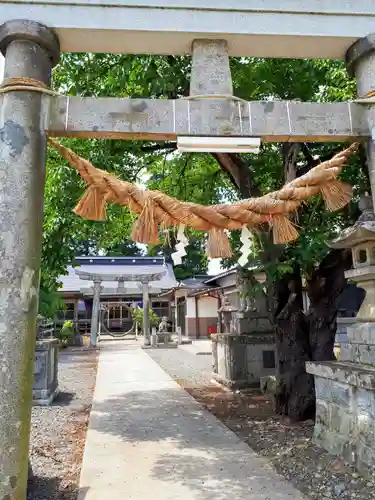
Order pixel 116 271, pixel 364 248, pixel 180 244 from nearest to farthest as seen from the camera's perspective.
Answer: pixel 180 244 → pixel 364 248 → pixel 116 271

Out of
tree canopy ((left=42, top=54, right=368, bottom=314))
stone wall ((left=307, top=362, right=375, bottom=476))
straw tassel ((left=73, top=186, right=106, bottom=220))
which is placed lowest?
stone wall ((left=307, top=362, right=375, bottom=476))

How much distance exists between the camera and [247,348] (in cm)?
1003

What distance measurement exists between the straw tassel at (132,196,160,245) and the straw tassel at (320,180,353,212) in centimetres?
135

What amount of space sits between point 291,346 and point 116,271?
20743mm

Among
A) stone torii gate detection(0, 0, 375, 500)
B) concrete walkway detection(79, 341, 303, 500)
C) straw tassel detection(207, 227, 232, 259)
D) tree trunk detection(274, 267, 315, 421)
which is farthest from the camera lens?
tree trunk detection(274, 267, 315, 421)

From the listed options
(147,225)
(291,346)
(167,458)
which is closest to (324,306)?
(291,346)

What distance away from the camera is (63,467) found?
16.1 ft

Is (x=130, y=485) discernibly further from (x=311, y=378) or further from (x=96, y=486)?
(x=311, y=378)

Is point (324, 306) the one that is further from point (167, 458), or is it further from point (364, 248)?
point (167, 458)

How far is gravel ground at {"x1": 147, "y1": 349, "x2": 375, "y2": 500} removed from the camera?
162 inches

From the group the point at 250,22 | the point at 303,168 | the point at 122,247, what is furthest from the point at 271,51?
the point at 122,247

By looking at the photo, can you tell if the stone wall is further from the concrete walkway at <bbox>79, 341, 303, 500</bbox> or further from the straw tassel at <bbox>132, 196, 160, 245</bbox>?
the straw tassel at <bbox>132, 196, 160, 245</bbox>

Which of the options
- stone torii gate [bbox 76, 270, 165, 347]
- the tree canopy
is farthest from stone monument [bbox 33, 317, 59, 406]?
stone torii gate [bbox 76, 270, 165, 347]

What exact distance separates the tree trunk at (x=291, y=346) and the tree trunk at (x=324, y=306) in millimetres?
149
